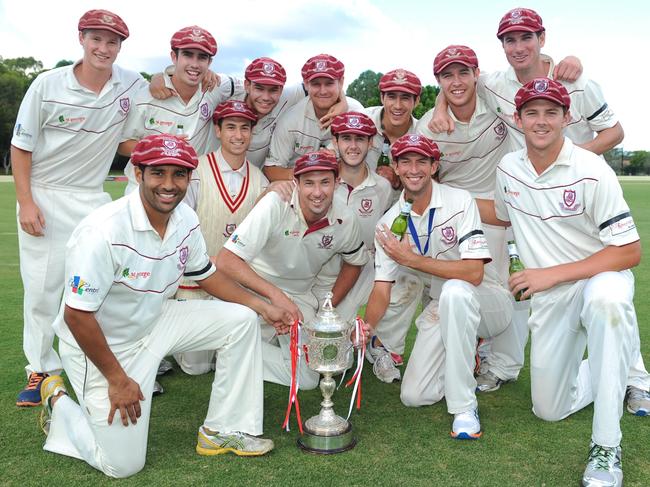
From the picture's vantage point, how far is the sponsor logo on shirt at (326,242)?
18.8 ft

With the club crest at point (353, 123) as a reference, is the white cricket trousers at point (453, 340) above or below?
below

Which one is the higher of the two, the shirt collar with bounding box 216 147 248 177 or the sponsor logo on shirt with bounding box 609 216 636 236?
the shirt collar with bounding box 216 147 248 177

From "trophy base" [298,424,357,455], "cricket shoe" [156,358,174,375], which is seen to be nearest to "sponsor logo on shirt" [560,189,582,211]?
"trophy base" [298,424,357,455]

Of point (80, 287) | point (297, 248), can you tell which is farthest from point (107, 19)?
point (80, 287)

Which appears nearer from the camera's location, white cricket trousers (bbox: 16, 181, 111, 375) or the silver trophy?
the silver trophy

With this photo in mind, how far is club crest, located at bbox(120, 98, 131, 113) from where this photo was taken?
5895mm

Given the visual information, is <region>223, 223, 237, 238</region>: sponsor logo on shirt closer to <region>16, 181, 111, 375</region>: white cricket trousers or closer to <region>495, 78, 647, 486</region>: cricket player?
<region>16, 181, 111, 375</region>: white cricket trousers

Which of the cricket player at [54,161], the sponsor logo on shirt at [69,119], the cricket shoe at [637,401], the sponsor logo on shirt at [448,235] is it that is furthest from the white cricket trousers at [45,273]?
the cricket shoe at [637,401]

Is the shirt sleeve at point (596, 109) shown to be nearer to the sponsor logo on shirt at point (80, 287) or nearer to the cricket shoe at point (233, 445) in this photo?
the cricket shoe at point (233, 445)

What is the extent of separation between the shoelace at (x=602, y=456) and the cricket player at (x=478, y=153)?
163 centimetres

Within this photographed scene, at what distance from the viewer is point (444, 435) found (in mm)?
4699

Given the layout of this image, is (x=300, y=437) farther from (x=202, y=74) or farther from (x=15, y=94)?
(x=15, y=94)

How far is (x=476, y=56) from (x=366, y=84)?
240ft

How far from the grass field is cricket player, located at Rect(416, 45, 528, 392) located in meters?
0.25
